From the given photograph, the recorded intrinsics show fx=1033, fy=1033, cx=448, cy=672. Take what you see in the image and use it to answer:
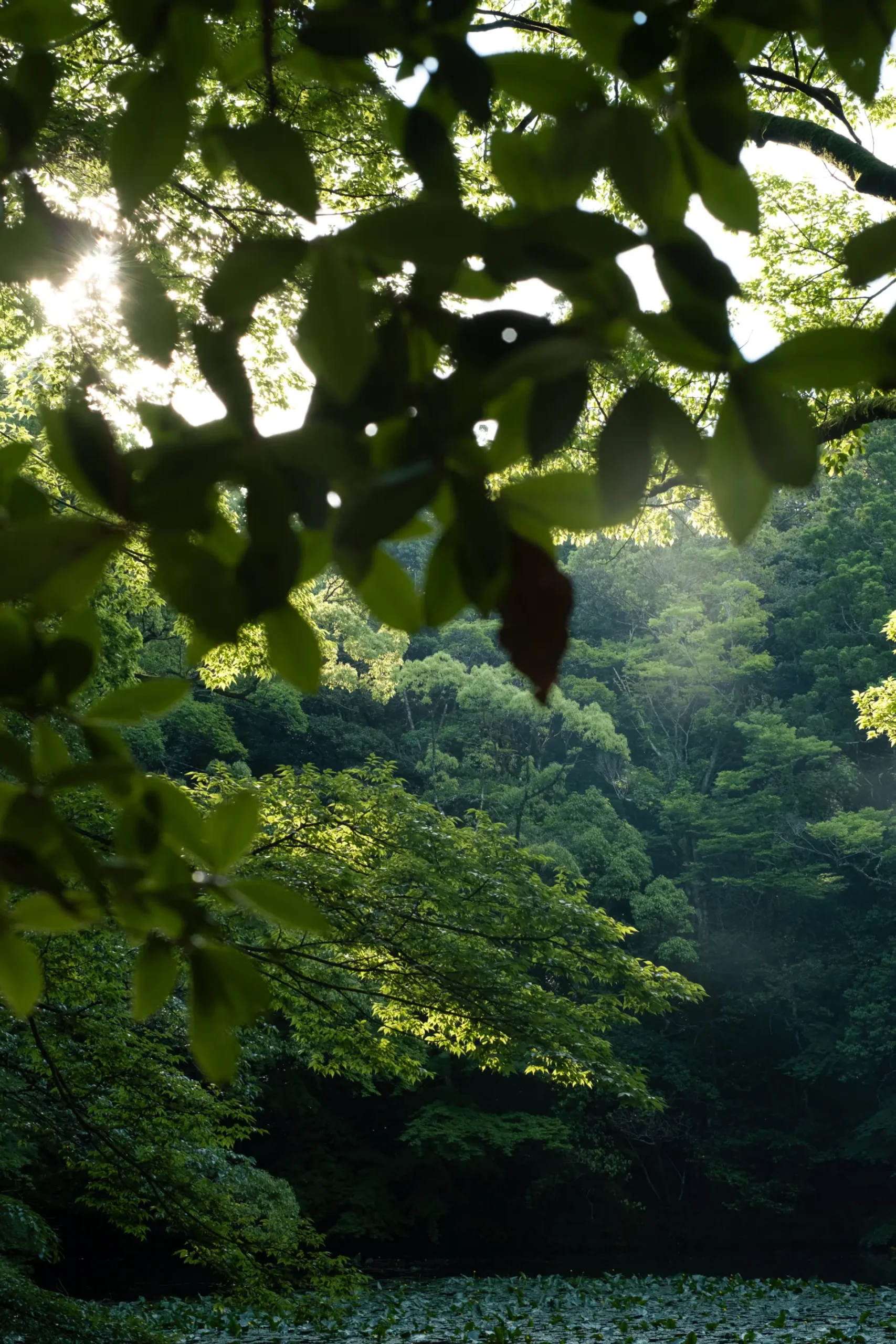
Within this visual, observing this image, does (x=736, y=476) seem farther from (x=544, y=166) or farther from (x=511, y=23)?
(x=511, y=23)

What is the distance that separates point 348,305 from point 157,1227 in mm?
13238

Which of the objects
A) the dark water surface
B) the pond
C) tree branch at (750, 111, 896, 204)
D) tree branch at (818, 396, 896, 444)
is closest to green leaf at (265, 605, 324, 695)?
tree branch at (818, 396, 896, 444)

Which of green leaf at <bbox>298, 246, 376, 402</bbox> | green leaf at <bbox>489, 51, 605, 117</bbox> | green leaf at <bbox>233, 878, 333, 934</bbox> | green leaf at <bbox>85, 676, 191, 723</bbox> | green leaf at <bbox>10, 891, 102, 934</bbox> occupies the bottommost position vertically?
green leaf at <bbox>10, 891, 102, 934</bbox>

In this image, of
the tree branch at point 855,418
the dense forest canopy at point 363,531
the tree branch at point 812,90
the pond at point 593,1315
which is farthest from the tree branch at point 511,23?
the pond at point 593,1315

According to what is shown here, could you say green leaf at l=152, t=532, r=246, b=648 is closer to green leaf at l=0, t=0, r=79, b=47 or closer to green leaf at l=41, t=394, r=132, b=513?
green leaf at l=41, t=394, r=132, b=513

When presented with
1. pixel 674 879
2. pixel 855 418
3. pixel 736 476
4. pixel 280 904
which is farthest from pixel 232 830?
pixel 674 879

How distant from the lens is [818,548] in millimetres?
19266

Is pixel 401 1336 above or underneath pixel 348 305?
underneath

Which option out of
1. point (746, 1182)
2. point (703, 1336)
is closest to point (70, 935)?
point (703, 1336)

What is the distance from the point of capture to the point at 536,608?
0.33m

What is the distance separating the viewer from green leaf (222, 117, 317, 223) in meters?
0.35

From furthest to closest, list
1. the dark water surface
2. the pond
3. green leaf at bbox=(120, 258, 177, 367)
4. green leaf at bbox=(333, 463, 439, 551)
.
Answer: the dark water surface, the pond, green leaf at bbox=(120, 258, 177, 367), green leaf at bbox=(333, 463, 439, 551)

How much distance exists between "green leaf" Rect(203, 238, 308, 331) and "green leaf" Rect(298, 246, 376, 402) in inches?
0.8

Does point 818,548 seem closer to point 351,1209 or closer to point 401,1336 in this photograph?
point 351,1209
